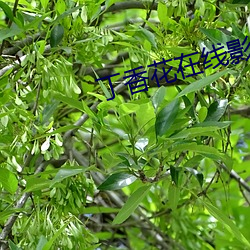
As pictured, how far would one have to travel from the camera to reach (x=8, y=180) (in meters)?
0.77

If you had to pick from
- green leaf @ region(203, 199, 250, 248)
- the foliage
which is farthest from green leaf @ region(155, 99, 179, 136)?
green leaf @ region(203, 199, 250, 248)

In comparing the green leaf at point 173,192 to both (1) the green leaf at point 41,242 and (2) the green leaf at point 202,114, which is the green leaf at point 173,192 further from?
(1) the green leaf at point 41,242

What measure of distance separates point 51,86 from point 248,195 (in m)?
0.83

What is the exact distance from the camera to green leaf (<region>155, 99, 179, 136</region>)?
730mm

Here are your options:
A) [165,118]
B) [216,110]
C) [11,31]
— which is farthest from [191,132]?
[11,31]

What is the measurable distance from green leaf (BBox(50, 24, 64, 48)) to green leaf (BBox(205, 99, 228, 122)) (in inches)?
8.4

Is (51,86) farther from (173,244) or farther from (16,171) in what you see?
(173,244)

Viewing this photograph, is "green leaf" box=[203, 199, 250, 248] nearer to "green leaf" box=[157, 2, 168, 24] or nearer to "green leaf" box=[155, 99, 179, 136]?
"green leaf" box=[155, 99, 179, 136]

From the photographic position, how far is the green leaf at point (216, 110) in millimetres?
832

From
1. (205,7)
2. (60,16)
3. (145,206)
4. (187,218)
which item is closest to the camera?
(60,16)

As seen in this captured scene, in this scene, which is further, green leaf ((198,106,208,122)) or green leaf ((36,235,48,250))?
green leaf ((198,106,208,122))

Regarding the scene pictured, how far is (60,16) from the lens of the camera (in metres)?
0.77

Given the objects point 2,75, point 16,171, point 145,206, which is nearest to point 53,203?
point 16,171

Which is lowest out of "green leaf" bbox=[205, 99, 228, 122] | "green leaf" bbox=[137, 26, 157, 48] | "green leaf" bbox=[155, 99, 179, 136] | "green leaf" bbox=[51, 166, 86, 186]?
"green leaf" bbox=[205, 99, 228, 122]
